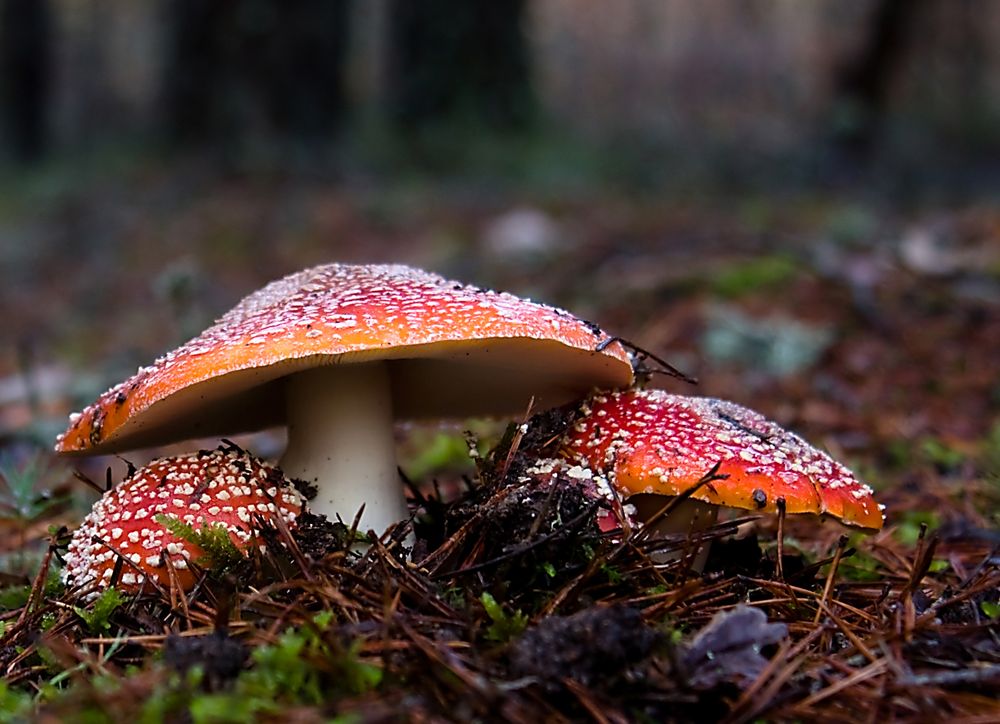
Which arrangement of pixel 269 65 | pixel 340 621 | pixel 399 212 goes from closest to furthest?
pixel 340 621
pixel 399 212
pixel 269 65

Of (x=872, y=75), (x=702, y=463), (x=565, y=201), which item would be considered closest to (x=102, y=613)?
(x=702, y=463)

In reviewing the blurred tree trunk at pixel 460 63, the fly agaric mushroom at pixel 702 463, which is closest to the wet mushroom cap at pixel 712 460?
the fly agaric mushroom at pixel 702 463

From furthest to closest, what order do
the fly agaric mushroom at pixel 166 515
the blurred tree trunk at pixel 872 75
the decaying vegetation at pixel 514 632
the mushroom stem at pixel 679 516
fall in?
the blurred tree trunk at pixel 872 75 < the mushroom stem at pixel 679 516 < the fly agaric mushroom at pixel 166 515 < the decaying vegetation at pixel 514 632

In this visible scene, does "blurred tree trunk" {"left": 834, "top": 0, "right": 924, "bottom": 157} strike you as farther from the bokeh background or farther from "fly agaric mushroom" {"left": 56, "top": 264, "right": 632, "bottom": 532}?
"fly agaric mushroom" {"left": 56, "top": 264, "right": 632, "bottom": 532}

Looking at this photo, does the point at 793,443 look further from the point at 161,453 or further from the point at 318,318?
the point at 161,453

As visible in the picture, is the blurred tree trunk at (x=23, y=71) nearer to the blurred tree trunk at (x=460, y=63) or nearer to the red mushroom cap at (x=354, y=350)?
the blurred tree trunk at (x=460, y=63)

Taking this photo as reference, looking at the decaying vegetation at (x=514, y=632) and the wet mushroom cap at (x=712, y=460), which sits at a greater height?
the wet mushroom cap at (x=712, y=460)

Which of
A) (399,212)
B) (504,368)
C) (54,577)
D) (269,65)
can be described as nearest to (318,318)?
(504,368)
